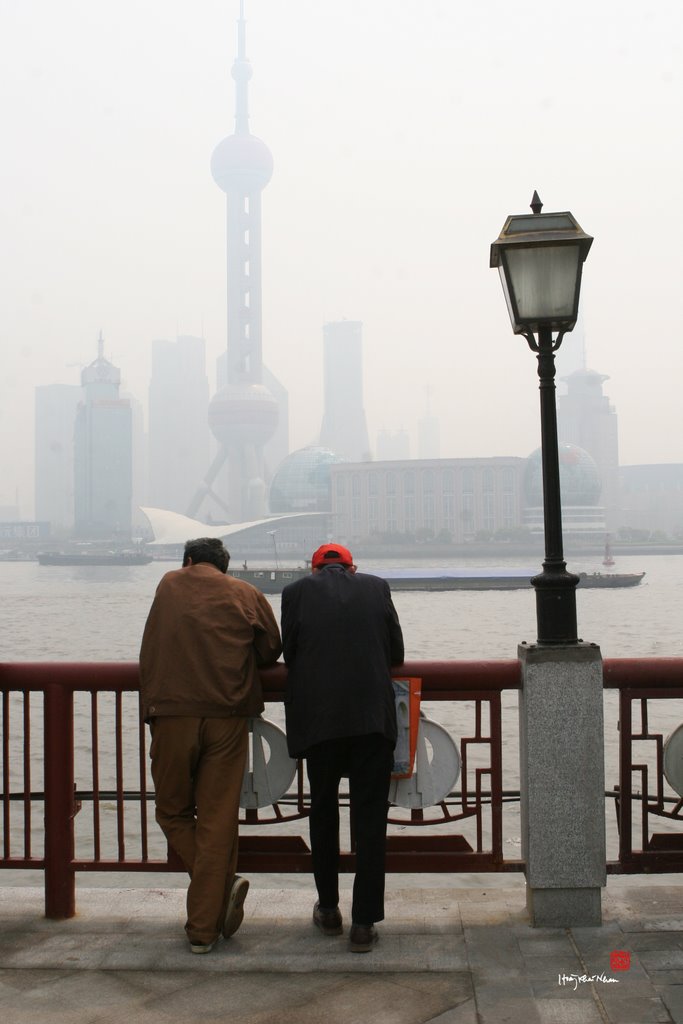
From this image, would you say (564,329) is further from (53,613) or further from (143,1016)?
(53,613)

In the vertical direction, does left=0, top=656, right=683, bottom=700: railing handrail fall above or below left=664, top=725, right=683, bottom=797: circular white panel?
above

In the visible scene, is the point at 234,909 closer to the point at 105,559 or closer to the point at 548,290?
the point at 548,290

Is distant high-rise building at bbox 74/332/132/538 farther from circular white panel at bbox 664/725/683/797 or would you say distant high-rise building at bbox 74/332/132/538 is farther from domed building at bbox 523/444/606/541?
circular white panel at bbox 664/725/683/797

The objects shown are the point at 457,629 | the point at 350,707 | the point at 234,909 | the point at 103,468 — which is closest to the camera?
the point at 350,707

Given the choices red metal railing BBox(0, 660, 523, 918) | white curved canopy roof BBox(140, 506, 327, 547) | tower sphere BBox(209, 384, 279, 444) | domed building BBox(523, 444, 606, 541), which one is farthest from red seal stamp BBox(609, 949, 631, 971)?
tower sphere BBox(209, 384, 279, 444)

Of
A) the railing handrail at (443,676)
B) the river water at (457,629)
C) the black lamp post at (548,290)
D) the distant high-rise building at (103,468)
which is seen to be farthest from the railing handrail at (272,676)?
the distant high-rise building at (103,468)

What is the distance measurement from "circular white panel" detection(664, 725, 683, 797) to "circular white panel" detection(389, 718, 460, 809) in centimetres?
90

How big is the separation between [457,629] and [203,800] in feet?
140

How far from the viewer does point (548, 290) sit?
468 cm

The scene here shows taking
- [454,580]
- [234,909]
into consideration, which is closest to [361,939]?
[234,909]

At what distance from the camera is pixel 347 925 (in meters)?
4.41

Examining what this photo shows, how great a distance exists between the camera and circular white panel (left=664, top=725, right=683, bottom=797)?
4.49 meters

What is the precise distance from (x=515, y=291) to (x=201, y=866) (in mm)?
2760

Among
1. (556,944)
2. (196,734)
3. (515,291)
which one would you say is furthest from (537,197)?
(556,944)
